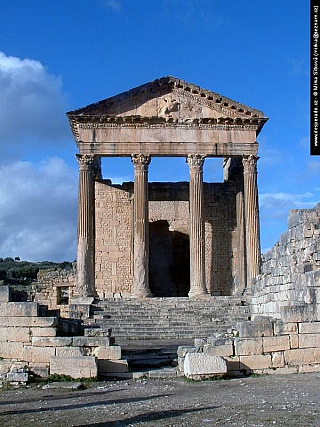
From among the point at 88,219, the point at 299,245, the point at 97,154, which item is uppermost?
the point at 97,154

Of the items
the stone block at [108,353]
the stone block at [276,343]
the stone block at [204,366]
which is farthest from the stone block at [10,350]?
the stone block at [276,343]

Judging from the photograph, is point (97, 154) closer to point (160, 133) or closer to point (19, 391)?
point (160, 133)

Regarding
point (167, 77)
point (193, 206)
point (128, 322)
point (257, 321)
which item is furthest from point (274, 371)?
point (167, 77)

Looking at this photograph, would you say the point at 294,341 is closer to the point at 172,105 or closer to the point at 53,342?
the point at 53,342

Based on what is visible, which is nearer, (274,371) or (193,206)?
(274,371)

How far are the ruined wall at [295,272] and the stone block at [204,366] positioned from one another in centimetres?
154

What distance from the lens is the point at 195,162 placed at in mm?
28578

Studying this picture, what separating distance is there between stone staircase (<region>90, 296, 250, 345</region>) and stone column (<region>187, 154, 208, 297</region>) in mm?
1072

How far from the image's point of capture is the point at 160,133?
94.0 feet

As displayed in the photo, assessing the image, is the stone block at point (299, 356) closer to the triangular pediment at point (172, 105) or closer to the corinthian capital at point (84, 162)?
the corinthian capital at point (84, 162)

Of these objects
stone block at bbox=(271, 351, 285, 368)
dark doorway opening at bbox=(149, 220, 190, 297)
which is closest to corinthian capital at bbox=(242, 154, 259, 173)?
dark doorway opening at bbox=(149, 220, 190, 297)

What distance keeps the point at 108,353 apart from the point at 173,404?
11.9 ft

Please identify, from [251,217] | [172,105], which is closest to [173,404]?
[251,217]

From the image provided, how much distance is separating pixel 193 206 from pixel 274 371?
17.2 m
